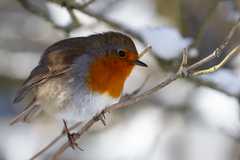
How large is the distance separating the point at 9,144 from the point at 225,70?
2.55m

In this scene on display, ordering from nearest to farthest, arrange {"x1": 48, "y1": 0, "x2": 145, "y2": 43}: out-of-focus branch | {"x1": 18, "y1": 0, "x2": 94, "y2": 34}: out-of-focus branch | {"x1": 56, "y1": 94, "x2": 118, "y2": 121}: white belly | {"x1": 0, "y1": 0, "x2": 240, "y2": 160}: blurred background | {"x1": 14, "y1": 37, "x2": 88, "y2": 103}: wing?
{"x1": 56, "y1": 94, "x2": 118, "y2": 121}: white belly → {"x1": 14, "y1": 37, "x2": 88, "y2": 103}: wing → {"x1": 48, "y1": 0, "x2": 145, "y2": 43}: out-of-focus branch → {"x1": 18, "y1": 0, "x2": 94, "y2": 34}: out-of-focus branch → {"x1": 0, "y1": 0, "x2": 240, "y2": 160}: blurred background

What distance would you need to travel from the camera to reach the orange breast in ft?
13.3

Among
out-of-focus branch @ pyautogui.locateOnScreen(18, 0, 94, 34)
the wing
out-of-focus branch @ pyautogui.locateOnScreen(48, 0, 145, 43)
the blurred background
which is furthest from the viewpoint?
the blurred background

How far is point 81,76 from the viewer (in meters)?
4.11

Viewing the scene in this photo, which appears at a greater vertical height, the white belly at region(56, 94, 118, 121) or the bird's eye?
the bird's eye

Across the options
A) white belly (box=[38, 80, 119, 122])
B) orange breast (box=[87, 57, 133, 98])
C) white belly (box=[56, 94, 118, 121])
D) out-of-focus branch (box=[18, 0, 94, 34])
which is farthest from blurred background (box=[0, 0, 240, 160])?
white belly (box=[56, 94, 118, 121])

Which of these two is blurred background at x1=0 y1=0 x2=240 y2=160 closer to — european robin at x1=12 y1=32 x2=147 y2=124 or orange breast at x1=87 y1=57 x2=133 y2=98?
european robin at x1=12 y1=32 x2=147 y2=124

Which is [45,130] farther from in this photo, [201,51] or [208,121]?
[201,51]

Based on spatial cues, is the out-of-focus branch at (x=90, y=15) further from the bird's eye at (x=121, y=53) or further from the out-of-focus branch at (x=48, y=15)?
the bird's eye at (x=121, y=53)

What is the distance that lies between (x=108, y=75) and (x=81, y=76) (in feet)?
0.57

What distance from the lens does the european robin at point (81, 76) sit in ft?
13.3

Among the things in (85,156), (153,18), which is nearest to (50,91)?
(153,18)

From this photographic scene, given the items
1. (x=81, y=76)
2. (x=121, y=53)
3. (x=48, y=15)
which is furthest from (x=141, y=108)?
(x=81, y=76)

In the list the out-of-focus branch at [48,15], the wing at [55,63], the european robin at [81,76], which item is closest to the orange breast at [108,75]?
the european robin at [81,76]
